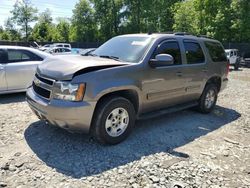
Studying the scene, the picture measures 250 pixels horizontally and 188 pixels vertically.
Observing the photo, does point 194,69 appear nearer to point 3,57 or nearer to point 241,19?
point 3,57

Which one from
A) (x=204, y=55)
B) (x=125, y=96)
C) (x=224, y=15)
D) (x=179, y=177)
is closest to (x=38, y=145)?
(x=125, y=96)

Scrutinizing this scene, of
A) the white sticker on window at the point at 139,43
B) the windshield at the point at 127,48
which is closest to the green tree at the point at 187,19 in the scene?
the windshield at the point at 127,48

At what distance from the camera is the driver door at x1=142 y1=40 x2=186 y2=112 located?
16.8 feet

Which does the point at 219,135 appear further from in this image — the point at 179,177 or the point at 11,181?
the point at 11,181

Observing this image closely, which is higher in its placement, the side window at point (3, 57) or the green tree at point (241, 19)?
the green tree at point (241, 19)

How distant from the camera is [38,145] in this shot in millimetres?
4605

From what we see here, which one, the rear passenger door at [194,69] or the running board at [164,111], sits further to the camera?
the rear passenger door at [194,69]

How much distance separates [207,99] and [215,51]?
1250 millimetres

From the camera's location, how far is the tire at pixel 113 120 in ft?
A: 14.6

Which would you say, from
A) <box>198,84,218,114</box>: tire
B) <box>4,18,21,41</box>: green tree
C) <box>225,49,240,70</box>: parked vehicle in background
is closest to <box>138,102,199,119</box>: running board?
<box>198,84,218,114</box>: tire

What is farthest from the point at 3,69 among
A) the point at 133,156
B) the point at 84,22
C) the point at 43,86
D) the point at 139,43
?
the point at 84,22

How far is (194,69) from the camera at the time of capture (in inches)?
242

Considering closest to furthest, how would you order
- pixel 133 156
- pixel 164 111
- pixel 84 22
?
pixel 133 156 < pixel 164 111 < pixel 84 22

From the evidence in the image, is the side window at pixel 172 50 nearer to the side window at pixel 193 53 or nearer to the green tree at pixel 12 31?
the side window at pixel 193 53
